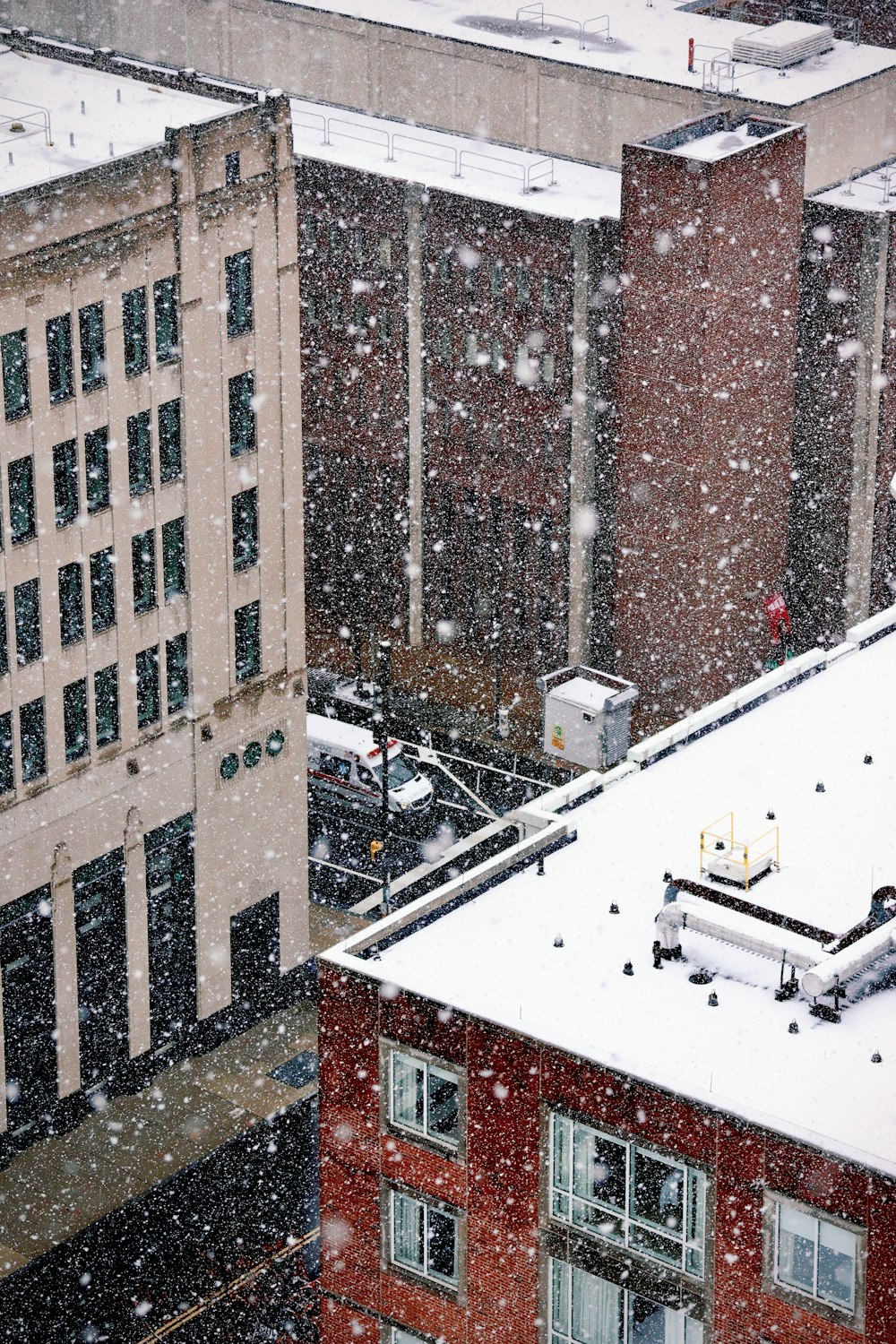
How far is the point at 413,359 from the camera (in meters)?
69.3

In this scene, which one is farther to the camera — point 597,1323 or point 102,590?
point 102,590

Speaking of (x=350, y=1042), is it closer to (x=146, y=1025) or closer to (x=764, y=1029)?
(x=764, y=1029)

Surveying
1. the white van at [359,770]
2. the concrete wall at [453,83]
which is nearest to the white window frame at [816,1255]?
the white van at [359,770]

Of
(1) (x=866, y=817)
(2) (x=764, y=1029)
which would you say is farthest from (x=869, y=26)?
(2) (x=764, y=1029)

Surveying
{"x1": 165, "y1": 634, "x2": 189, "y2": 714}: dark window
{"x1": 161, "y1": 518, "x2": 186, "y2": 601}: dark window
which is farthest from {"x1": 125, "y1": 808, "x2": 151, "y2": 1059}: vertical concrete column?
{"x1": 161, "y1": 518, "x2": 186, "y2": 601}: dark window

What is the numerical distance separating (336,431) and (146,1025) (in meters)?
24.3

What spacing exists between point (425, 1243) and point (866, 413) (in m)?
37.9

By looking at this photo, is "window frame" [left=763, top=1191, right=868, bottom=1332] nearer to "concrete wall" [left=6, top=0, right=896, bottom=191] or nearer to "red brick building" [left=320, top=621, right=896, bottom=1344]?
"red brick building" [left=320, top=621, right=896, bottom=1344]

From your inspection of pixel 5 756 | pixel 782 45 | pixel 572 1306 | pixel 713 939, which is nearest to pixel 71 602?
pixel 5 756

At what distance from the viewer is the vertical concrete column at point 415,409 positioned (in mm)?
67438

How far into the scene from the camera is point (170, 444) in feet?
166

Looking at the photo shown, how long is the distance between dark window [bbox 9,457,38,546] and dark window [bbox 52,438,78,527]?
60 centimetres

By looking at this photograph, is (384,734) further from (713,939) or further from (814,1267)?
(814,1267)

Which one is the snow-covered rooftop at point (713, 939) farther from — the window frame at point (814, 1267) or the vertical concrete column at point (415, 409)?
the vertical concrete column at point (415, 409)
